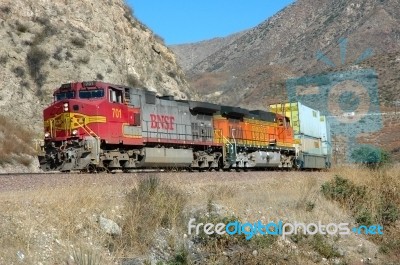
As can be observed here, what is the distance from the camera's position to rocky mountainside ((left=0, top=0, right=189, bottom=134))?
27.6 metres

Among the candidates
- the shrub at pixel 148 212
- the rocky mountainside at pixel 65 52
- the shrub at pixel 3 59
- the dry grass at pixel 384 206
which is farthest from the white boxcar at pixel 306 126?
the shrub at pixel 148 212

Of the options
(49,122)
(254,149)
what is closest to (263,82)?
(254,149)

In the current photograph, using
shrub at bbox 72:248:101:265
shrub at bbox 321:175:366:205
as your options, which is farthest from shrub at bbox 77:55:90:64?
Answer: shrub at bbox 72:248:101:265

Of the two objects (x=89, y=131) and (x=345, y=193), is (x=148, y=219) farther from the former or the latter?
(x=89, y=131)

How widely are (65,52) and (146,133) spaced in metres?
16.1

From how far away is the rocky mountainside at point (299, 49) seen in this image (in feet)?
279

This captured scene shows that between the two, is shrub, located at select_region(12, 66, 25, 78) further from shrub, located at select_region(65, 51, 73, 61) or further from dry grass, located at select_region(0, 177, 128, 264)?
dry grass, located at select_region(0, 177, 128, 264)

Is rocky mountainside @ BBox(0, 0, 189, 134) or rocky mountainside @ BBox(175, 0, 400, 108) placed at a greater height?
rocky mountainside @ BBox(175, 0, 400, 108)

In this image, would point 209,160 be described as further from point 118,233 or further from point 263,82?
point 263,82

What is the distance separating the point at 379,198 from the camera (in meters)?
12.3

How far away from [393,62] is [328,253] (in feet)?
236

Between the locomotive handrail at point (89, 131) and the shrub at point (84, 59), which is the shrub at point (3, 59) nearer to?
the shrub at point (84, 59)

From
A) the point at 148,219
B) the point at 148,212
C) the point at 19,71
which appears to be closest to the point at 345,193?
the point at 148,212

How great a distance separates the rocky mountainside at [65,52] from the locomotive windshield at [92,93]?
10.7m
